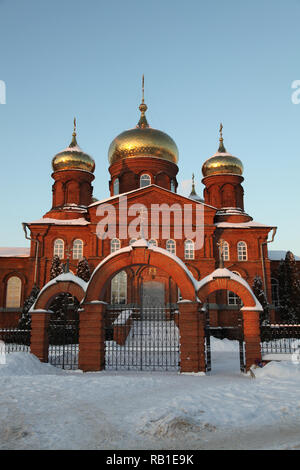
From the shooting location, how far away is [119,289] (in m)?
25.6

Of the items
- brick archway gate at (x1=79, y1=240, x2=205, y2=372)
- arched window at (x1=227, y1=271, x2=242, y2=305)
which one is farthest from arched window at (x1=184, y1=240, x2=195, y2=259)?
brick archway gate at (x1=79, y1=240, x2=205, y2=372)

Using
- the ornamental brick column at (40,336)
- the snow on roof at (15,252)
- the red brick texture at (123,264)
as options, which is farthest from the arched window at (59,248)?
the red brick texture at (123,264)

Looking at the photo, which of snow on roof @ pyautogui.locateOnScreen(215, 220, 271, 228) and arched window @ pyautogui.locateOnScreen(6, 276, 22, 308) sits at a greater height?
snow on roof @ pyautogui.locateOnScreen(215, 220, 271, 228)

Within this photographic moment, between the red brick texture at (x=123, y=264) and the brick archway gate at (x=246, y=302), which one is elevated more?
the red brick texture at (x=123, y=264)

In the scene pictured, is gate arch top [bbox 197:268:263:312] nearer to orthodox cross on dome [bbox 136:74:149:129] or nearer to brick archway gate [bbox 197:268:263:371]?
brick archway gate [bbox 197:268:263:371]

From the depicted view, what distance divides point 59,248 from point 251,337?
17.2 meters

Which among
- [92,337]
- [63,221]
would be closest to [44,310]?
[92,337]

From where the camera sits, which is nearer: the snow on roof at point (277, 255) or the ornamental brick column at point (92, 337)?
the ornamental brick column at point (92, 337)

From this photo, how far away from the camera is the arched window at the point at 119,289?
83.3ft

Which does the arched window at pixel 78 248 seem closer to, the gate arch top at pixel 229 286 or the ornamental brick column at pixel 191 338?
the gate arch top at pixel 229 286

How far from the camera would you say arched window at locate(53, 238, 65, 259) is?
2660 cm

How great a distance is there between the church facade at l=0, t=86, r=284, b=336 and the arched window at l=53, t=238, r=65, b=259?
6 centimetres

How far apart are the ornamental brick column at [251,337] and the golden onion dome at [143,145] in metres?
19.0
